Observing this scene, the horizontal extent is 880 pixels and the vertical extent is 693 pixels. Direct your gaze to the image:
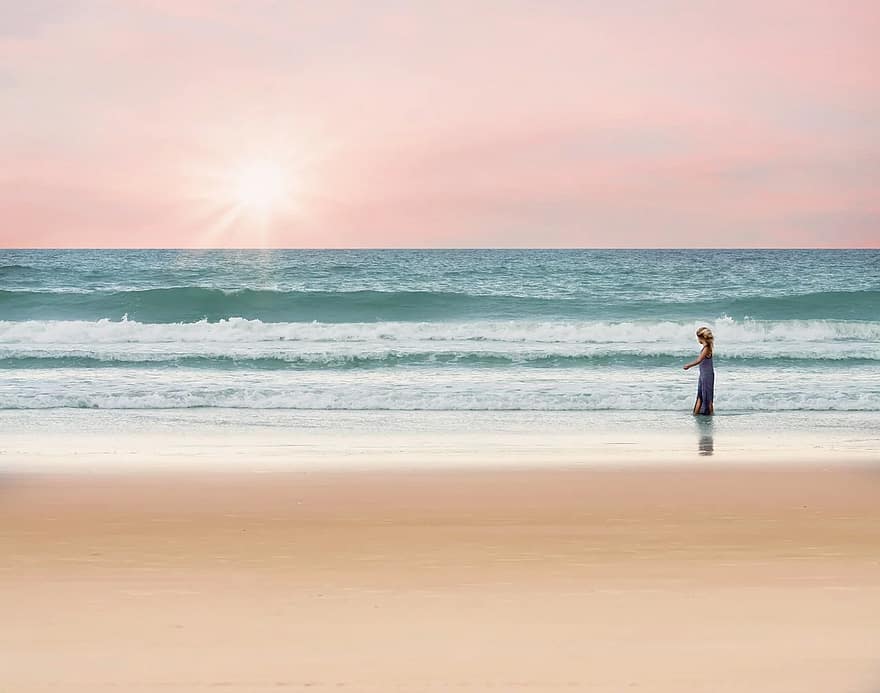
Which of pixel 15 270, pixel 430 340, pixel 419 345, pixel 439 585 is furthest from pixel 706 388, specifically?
pixel 15 270

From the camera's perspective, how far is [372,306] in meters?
36.6

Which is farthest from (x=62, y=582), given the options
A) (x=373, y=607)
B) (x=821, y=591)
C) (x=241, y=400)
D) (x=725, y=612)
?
(x=241, y=400)

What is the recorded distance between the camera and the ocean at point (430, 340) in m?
15.1

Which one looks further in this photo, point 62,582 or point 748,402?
point 748,402

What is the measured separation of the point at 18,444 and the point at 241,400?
167 inches

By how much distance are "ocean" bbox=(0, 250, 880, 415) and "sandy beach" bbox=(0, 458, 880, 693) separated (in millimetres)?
6582

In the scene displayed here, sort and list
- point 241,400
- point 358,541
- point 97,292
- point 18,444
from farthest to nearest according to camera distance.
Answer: point 97,292 < point 241,400 < point 18,444 < point 358,541

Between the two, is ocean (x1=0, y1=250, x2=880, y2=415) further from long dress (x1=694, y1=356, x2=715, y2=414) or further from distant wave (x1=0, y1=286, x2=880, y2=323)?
long dress (x1=694, y1=356, x2=715, y2=414)

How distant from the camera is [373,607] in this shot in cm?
493

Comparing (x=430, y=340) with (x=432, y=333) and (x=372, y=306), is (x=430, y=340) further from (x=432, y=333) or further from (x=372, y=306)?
(x=372, y=306)

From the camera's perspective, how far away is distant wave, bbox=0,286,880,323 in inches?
1363

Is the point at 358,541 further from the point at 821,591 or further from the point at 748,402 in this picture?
the point at 748,402

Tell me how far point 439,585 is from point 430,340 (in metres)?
19.9

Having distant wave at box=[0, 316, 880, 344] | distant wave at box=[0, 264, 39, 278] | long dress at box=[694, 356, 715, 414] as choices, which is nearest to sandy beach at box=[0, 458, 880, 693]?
A: long dress at box=[694, 356, 715, 414]
